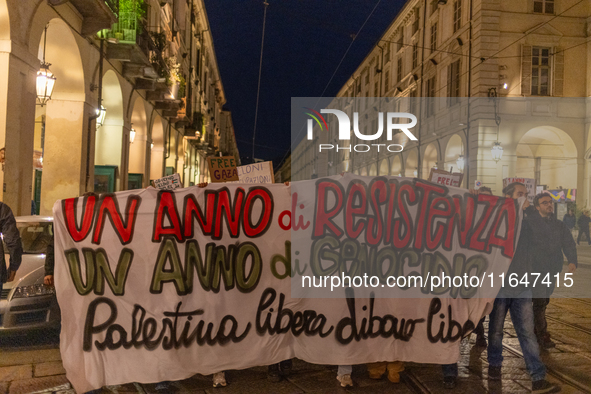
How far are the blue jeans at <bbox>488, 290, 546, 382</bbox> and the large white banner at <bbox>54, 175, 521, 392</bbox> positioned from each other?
212 millimetres

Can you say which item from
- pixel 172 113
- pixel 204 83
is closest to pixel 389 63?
pixel 204 83

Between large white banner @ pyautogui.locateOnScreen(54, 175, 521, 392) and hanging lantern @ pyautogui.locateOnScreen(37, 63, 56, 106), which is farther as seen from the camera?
hanging lantern @ pyautogui.locateOnScreen(37, 63, 56, 106)

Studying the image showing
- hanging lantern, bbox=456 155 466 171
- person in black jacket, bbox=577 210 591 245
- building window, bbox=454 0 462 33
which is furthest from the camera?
building window, bbox=454 0 462 33

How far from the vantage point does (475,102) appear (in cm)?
2475

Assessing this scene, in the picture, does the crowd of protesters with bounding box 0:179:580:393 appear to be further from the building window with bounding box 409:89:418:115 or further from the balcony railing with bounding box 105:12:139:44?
the building window with bounding box 409:89:418:115

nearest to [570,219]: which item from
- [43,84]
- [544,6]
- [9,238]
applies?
[544,6]

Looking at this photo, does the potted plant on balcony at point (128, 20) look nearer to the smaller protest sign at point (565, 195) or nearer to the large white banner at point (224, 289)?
the large white banner at point (224, 289)

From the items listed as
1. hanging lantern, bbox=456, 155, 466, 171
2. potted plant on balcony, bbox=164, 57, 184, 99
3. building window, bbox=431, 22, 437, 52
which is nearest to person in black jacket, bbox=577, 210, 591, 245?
hanging lantern, bbox=456, 155, 466, 171

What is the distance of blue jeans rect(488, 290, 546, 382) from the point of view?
4.88 metres

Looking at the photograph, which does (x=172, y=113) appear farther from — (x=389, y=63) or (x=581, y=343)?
(x=389, y=63)

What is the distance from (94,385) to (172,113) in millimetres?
19727

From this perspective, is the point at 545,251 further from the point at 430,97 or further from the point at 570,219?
the point at 430,97

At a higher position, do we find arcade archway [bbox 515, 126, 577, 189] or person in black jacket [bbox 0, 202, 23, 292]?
arcade archway [bbox 515, 126, 577, 189]

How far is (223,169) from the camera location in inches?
309
